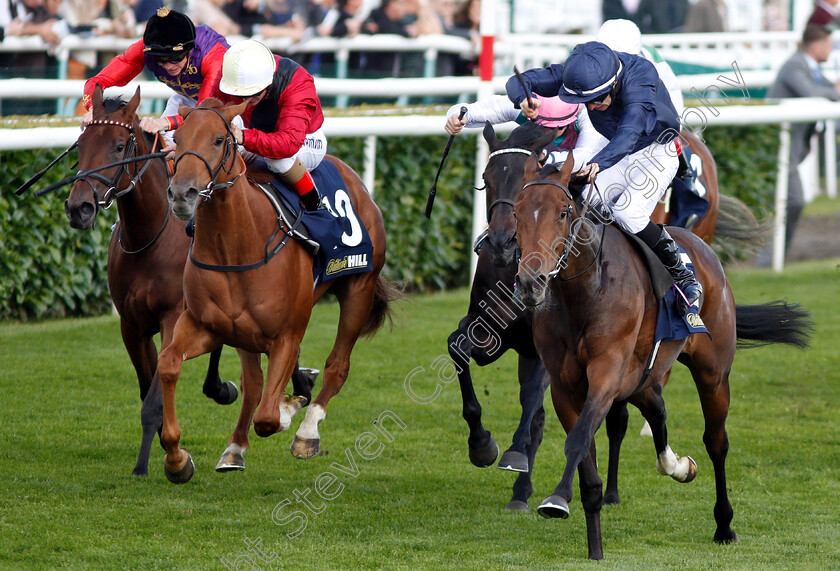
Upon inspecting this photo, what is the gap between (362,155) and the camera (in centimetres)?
916

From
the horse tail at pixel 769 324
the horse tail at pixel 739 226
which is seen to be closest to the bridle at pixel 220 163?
the horse tail at pixel 769 324

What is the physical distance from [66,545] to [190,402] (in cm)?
249

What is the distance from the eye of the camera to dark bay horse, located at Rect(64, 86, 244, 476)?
4.98m

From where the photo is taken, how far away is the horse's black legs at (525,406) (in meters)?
5.05

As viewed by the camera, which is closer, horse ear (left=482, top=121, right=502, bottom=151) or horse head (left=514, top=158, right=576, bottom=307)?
horse head (left=514, top=158, right=576, bottom=307)

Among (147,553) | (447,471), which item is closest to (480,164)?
(447,471)

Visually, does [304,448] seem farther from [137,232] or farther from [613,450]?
[613,450]

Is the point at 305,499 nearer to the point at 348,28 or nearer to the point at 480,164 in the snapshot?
the point at 480,164

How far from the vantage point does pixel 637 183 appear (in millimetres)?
4941

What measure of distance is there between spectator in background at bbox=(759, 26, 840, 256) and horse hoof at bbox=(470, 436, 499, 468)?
709 centimetres

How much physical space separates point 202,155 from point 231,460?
1349mm

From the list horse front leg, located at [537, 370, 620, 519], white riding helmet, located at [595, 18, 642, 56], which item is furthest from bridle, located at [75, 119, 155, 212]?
white riding helmet, located at [595, 18, 642, 56]

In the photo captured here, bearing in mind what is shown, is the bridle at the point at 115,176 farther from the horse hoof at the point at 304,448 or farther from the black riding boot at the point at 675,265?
the black riding boot at the point at 675,265

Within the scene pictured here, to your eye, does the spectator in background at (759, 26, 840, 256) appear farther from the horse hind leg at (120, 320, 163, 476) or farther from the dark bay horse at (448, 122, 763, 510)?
the horse hind leg at (120, 320, 163, 476)
